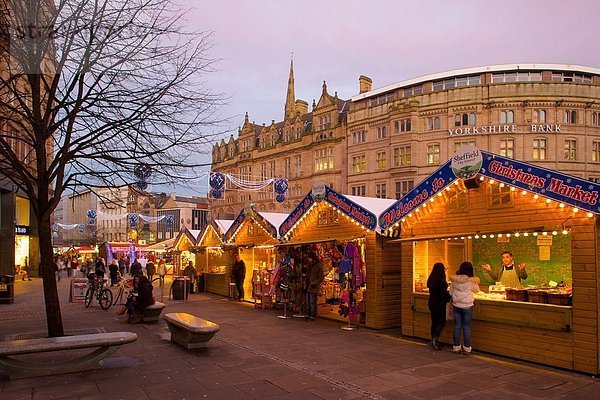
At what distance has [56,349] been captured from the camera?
6.78 meters

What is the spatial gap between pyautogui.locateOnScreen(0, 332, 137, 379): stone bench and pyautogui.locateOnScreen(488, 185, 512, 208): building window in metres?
6.82

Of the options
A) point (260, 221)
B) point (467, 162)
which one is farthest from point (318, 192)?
point (467, 162)

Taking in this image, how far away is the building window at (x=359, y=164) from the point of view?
44125mm

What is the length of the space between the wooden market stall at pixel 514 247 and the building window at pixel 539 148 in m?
30.6

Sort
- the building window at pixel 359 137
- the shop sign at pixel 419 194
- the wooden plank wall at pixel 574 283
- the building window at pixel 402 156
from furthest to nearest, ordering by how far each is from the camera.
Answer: the building window at pixel 359 137
the building window at pixel 402 156
the shop sign at pixel 419 194
the wooden plank wall at pixel 574 283

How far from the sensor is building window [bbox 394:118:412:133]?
131ft

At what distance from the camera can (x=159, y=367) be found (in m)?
7.54

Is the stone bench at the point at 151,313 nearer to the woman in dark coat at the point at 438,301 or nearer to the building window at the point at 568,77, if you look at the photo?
the woman in dark coat at the point at 438,301

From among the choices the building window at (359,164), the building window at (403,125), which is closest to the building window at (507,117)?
the building window at (403,125)

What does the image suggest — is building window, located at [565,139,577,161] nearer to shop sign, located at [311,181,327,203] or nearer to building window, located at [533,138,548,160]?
building window, located at [533,138,548,160]

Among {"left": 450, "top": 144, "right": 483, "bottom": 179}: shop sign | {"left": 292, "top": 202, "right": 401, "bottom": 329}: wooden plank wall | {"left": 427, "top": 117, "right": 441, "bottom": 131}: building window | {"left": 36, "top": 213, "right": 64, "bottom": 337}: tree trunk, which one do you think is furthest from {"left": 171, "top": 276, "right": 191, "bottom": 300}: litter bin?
{"left": 427, "top": 117, "right": 441, "bottom": 131}: building window

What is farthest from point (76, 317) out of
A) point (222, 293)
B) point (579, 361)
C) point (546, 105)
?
point (546, 105)

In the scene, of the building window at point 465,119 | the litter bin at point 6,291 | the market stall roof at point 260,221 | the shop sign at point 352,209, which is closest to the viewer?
the shop sign at point 352,209

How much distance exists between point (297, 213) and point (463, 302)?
6.71m
